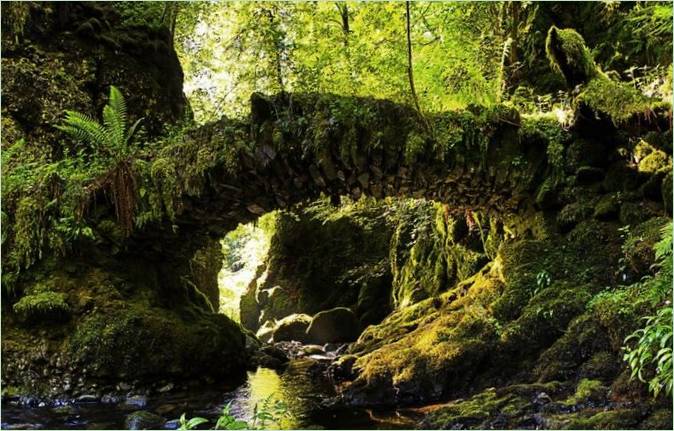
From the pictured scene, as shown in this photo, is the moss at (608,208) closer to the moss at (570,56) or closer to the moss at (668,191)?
the moss at (668,191)

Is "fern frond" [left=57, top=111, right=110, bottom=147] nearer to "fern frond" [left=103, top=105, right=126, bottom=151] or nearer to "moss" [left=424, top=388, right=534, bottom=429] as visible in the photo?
"fern frond" [left=103, top=105, right=126, bottom=151]

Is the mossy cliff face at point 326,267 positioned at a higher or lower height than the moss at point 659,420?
higher

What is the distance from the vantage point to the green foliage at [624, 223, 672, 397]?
3494 mm

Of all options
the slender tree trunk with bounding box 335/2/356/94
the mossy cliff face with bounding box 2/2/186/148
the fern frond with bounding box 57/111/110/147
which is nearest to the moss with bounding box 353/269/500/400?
the slender tree trunk with bounding box 335/2/356/94

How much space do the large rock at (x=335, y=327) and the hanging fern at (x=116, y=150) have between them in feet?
25.9

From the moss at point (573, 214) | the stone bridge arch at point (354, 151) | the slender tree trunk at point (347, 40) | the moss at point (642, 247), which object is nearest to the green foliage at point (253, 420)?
the stone bridge arch at point (354, 151)

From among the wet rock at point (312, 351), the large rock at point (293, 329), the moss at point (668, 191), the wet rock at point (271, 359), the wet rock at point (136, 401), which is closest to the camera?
the moss at point (668, 191)

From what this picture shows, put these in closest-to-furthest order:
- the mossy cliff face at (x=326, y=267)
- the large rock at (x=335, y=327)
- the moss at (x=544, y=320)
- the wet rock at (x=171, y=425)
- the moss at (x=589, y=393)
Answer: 1. the moss at (x=589, y=393)
2. the wet rock at (x=171, y=425)
3. the moss at (x=544, y=320)
4. the large rock at (x=335, y=327)
5. the mossy cliff face at (x=326, y=267)

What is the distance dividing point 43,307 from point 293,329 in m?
9.13

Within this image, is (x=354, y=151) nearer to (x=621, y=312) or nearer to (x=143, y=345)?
(x=621, y=312)

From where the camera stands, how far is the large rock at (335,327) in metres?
14.5

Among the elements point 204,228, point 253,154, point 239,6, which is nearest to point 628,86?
point 253,154

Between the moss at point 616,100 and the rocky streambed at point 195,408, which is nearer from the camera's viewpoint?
the rocky streambed at point 195,408

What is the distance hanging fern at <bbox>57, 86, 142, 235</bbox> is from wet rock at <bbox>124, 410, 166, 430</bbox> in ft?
9.45
